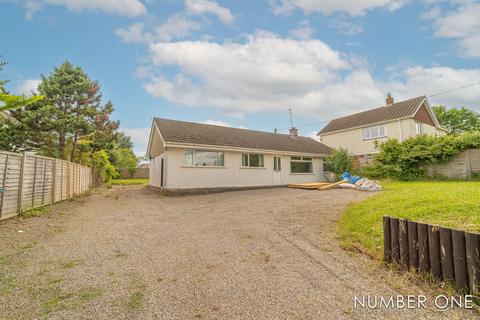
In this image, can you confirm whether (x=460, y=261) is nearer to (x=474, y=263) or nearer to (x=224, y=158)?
(x=474, y=263)

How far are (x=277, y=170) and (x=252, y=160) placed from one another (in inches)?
98.0

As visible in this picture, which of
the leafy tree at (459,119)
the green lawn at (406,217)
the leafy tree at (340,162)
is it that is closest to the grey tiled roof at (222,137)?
the leafy tree at (340,162)

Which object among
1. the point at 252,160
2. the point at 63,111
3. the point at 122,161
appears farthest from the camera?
the point at 122,161

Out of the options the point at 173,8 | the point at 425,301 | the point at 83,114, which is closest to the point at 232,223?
the point at 425,301

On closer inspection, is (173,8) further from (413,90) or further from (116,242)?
(413,90)

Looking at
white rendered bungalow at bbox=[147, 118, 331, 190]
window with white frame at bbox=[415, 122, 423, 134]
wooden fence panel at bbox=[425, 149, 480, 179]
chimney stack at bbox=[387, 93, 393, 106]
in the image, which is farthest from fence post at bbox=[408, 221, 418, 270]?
chimney stack at bbox=[387, 93, 393, 106]

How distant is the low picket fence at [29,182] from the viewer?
608 centimetres

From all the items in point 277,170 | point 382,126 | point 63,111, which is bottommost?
point 277,170

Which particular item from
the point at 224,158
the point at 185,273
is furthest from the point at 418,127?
the point at 185,273

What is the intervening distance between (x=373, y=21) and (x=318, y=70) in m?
4.40

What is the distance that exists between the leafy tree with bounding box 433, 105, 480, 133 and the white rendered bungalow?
33579mm

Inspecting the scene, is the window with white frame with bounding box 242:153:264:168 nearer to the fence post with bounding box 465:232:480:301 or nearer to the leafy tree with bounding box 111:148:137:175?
the fence post with bounding box 465:232:480:301

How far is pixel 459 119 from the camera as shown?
37875 millimetres

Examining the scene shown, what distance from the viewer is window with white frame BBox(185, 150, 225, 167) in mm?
13383
